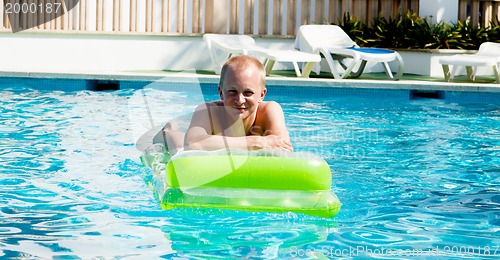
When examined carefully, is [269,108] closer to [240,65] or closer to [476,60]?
[240,65]

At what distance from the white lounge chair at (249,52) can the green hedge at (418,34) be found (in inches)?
73.5

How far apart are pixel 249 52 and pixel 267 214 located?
7447 millimetres

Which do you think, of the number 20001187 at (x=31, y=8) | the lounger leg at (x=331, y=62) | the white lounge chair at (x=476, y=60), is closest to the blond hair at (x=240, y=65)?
the lounger leg at (x=331, y=62)

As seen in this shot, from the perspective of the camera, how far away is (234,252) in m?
4.05

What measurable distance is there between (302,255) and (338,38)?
29.9 feet

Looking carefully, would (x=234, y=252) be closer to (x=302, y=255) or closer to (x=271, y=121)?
(x=302, y=255)

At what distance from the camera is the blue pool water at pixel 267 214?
4180mm

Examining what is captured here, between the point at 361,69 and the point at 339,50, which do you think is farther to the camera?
the point at 361,69

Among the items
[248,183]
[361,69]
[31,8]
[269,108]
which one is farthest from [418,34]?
[248,183]

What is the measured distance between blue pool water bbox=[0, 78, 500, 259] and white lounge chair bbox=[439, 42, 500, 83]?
1.47 m

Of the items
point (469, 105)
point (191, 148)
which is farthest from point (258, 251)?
point (469, 105)

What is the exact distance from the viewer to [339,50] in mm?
12156

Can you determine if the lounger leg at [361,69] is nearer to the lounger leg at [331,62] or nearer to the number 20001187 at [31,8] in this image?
the lounger leg at [331,62]

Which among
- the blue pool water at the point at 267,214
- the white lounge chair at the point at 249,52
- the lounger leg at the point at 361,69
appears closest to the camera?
the blue pool water at the point at 267,214
